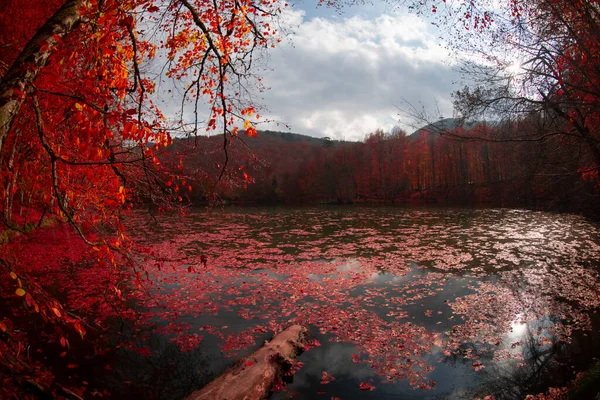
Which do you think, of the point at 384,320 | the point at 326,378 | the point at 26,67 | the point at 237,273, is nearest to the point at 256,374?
the point at 326,378

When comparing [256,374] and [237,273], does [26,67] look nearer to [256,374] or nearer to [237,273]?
[256,374]

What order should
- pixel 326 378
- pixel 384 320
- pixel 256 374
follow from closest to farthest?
1. pixel 256 374
2. pixel 326 378
3. pixel 384 320

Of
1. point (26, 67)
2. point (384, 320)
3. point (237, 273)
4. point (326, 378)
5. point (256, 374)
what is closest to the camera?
point (26, 67)

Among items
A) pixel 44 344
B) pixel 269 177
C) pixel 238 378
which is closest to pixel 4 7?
pixel 44 344

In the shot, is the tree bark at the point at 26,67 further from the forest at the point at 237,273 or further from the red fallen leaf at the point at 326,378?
the red fallen leaf at the point at 326,378

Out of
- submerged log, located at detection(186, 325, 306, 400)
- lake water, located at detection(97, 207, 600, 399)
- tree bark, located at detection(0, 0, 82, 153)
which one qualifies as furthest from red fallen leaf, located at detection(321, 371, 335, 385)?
tree bark, located at detection(0, 0, 82, 153)

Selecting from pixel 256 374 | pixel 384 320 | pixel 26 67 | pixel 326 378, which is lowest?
pixel 326 378

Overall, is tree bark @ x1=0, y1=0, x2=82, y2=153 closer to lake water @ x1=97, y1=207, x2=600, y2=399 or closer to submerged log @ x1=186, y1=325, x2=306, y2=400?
lake water @ x1=97, y1=207, x2=600, y2=399

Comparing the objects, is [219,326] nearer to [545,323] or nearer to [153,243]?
[545,323]

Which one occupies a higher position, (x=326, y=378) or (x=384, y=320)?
(x=384, y=320)

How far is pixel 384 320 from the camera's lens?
7633mm

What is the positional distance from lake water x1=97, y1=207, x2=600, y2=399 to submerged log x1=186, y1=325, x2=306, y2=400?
273 millimetres

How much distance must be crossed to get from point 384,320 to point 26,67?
742 centimetres

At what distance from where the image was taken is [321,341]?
22.2 feet
